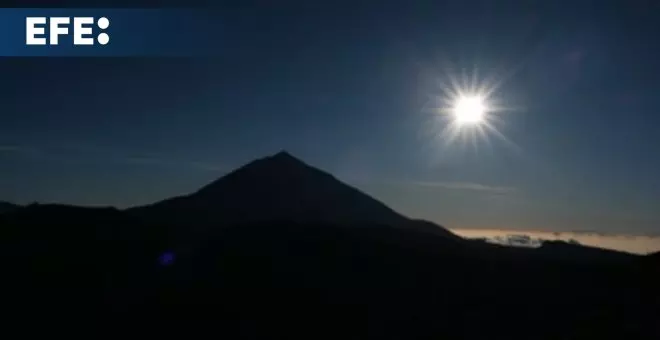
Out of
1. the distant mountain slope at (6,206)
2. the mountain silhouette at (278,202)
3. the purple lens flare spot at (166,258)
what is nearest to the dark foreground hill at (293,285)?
the purple lens flare spot at (166,258)

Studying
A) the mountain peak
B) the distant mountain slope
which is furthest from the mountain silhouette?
the distant mountain slope

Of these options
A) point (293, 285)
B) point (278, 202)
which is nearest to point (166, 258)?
point (293, 285)

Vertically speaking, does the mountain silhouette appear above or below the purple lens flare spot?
above

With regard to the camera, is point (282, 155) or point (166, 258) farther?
point (282, 155)

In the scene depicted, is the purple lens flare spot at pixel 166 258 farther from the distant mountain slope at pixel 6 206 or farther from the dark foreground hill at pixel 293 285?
the distant mountain slope at pixel 6 206

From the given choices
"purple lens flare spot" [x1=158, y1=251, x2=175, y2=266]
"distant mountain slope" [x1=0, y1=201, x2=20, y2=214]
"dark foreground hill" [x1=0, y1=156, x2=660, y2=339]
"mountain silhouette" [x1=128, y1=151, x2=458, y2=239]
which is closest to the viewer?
"dark foreground hill" [x1=0, y1=156, x2=660, y2=339]

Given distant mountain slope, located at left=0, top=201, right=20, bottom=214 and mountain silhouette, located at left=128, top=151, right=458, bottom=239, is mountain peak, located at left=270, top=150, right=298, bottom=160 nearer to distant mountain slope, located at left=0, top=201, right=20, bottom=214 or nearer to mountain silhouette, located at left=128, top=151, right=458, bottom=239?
mountain silhouette, located at left=128, top=151, right=458, bottom=239

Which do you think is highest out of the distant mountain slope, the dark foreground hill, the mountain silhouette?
the distant mountain slope

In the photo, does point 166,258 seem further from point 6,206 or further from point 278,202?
point 6,206
